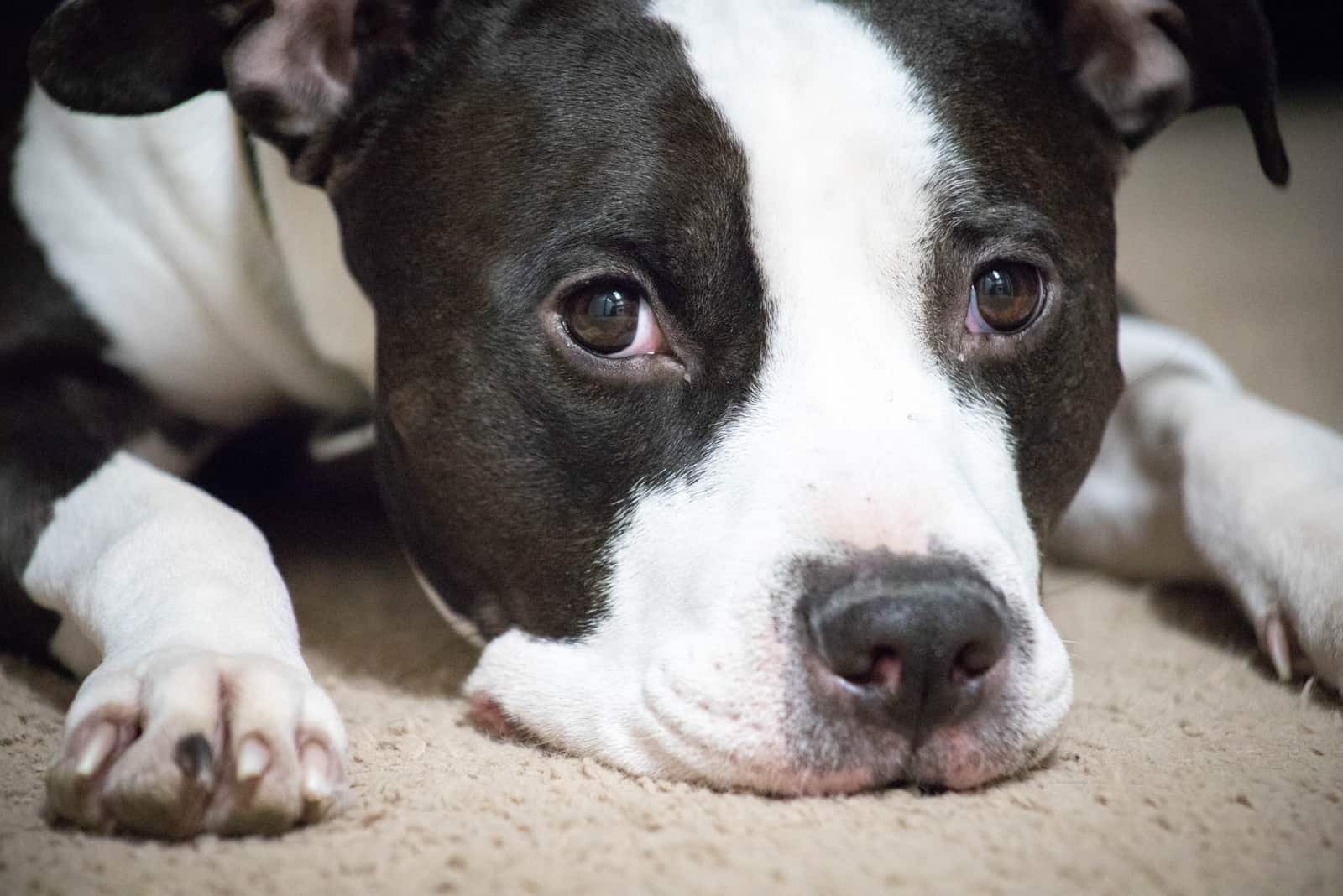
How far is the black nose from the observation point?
1.34m

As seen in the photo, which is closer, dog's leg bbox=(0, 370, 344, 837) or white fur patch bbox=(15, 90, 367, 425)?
dog's leg bbox=(0, 370, 344, 837)

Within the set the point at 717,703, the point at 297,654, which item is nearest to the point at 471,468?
the point at 297,654

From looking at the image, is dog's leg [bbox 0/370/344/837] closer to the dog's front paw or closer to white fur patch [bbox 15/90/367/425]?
the dog's front paw

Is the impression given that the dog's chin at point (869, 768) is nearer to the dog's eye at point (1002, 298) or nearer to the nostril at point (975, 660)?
the nostril at point (975, 660)

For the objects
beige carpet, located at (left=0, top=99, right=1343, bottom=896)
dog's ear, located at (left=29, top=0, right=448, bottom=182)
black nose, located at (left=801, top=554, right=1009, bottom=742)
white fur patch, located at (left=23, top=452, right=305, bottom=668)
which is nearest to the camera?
beige carpet, located at (left=0, top=99, right=1343, bottom=896)

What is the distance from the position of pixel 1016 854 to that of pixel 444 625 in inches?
39.9

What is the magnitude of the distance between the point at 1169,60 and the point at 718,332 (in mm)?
885

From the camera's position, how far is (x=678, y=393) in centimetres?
158

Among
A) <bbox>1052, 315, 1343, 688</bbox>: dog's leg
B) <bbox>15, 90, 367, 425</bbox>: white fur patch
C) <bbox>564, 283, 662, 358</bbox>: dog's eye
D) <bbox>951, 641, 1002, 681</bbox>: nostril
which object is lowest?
<bbox>1052, 315, 1343, 688</bbox>: dog's leg

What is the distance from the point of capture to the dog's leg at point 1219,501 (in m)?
1.76

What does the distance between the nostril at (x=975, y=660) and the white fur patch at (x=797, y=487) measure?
0.15ft

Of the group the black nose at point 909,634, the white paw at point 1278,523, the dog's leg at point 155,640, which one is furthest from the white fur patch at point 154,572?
the white paw at point 1278,523

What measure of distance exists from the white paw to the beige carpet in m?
0.07

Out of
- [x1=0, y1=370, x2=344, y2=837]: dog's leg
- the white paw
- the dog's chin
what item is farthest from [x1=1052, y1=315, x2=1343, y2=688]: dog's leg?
[x1=0, y1=370, x2=344, y2=837]: dog's leg
